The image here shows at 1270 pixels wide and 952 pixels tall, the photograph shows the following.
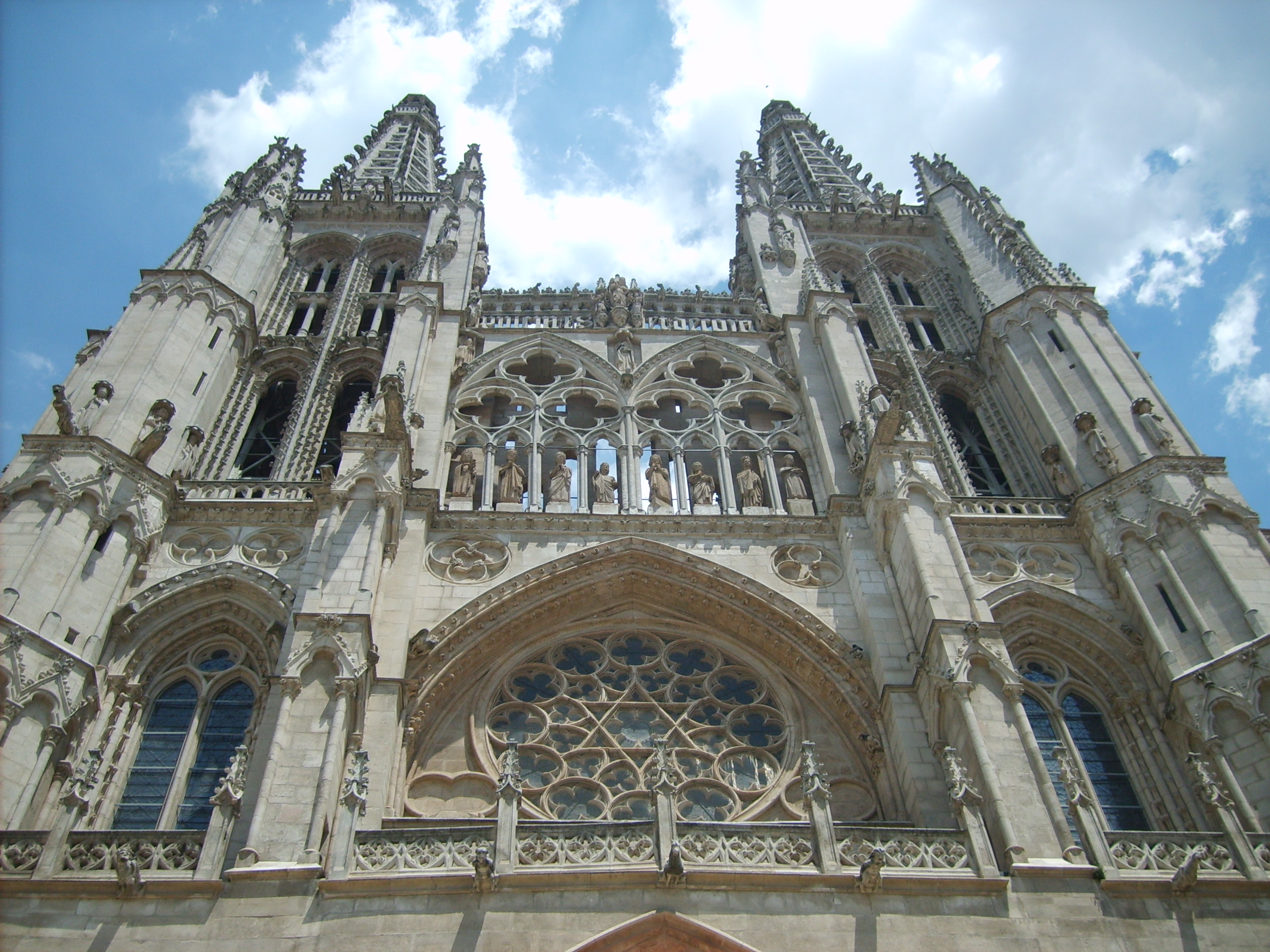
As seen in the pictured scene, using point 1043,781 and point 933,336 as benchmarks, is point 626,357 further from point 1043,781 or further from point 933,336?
point 1043,781

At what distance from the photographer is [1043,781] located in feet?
37.3

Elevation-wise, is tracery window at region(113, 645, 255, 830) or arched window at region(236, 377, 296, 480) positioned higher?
arched window at region(236, 377, 296, 480)

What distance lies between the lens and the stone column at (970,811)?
35.0ft

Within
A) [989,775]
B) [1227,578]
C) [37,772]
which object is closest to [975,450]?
[1227,578]

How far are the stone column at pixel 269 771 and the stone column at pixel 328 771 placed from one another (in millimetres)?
411

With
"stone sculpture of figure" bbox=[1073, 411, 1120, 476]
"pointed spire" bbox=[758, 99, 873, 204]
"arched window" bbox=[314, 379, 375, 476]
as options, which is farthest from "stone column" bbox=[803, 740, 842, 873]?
"pointed spire" bbox=[758, 99, 873, 204]

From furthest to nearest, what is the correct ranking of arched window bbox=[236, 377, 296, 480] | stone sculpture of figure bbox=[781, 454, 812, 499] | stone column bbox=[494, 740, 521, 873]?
arched window bbox=[236, 377, 296, 480] → stone sculpture of figure bbox=[781, 454, 812, 499] → stone column bbox=[494, 740, 521, 873]

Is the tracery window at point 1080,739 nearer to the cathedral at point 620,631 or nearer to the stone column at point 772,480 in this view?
the cathedral at point 620,631

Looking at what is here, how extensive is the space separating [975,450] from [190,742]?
1470 cm

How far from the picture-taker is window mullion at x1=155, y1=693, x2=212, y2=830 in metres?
12.7

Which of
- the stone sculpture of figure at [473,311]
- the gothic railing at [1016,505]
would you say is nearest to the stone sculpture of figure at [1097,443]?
the gothic railing at [1016,505]

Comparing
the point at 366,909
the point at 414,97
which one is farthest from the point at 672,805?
the point at 414,97

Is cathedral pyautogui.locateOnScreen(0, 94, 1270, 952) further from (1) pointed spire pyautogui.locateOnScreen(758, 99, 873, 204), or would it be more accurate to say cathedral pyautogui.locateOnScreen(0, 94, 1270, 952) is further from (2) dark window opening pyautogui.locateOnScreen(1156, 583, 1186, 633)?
(1) pointed spire pyautogui.locateOnScreen(758, 99, 873, 204)

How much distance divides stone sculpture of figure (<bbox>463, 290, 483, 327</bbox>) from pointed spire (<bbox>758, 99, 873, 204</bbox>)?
1062 cm
